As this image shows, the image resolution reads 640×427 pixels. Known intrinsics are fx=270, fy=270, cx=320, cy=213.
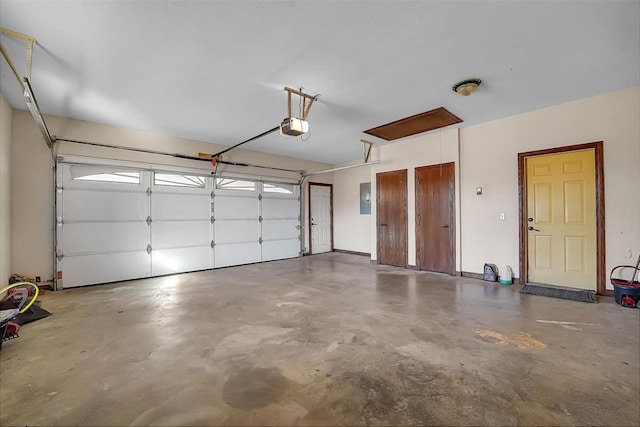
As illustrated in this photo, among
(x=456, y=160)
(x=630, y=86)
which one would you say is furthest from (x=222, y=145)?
(x=630, y=86)

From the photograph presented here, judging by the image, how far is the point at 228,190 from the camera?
6.36m

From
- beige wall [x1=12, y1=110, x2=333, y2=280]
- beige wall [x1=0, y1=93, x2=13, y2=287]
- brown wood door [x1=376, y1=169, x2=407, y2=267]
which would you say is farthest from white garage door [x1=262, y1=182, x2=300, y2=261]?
beige wall [x1=0, y1=93, x2=13, y2=287]

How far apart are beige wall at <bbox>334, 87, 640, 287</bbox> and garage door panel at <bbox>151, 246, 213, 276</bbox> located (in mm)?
3927

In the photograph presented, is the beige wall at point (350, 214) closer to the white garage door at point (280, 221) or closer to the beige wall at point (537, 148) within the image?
the white garage door at point (280, 221)

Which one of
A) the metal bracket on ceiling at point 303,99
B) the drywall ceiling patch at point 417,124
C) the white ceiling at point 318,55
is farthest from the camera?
the drywall ceiling patch at point 417,124

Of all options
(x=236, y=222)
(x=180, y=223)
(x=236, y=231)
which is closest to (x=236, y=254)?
(x=236, y=231)

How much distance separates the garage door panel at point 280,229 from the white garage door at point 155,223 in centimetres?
3

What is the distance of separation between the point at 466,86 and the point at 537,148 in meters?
1.97

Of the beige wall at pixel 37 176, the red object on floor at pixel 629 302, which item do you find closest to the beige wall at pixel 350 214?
the red object on floor at pixel 629 302

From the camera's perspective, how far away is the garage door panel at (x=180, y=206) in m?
5.36

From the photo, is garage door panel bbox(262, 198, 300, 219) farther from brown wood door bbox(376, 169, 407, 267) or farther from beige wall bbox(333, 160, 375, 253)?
brown wood door bbox(376, 169, 407, 267)

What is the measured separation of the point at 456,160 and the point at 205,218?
534cm

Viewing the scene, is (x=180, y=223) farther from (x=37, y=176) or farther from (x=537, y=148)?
(x=537, y=148)

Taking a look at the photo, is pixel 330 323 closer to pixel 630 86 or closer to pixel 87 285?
pixel 87 285
